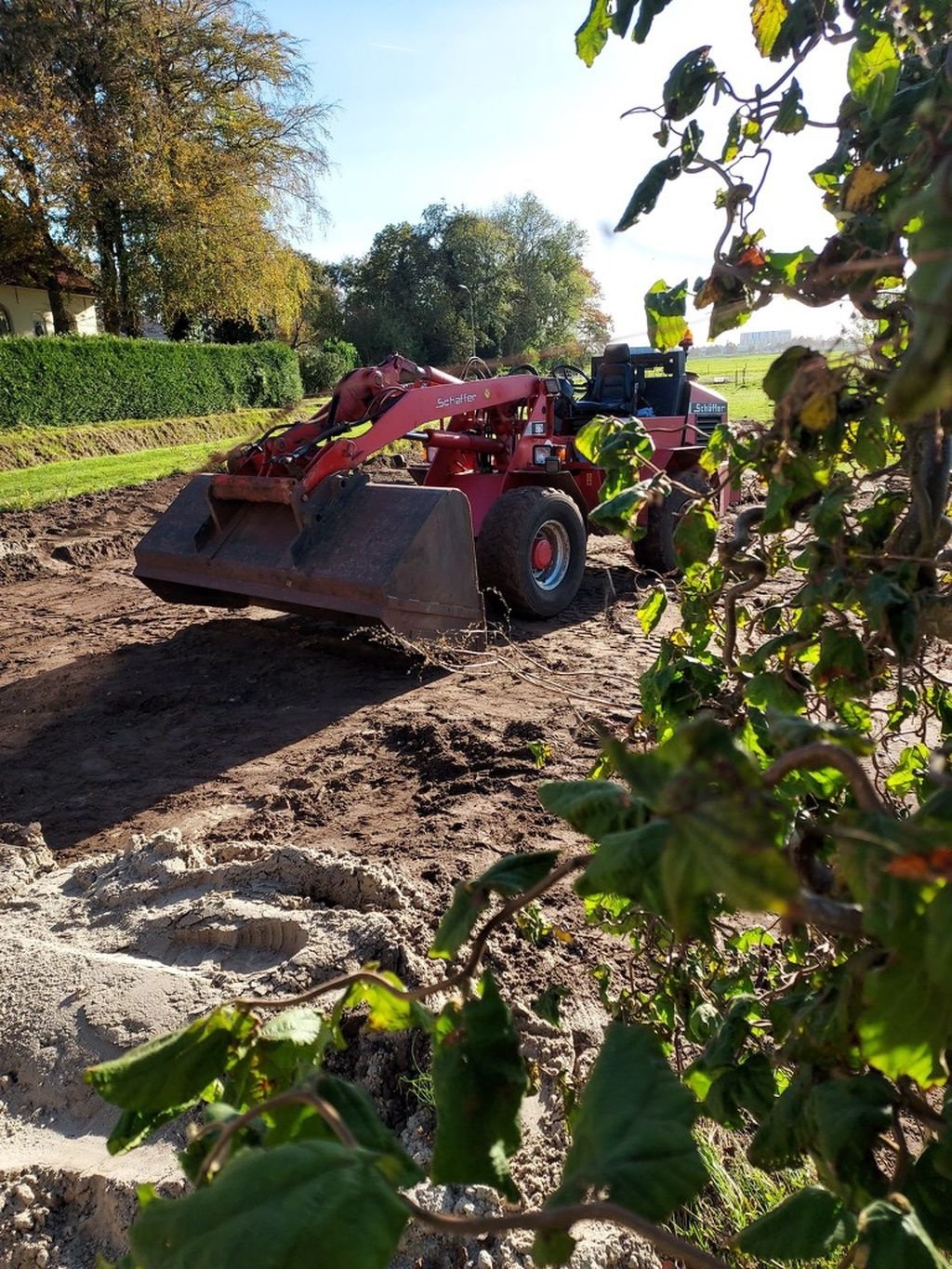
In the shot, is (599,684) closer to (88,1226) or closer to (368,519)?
(368,519)

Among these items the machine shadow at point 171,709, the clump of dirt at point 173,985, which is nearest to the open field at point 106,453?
the machine shadow at point 171,709

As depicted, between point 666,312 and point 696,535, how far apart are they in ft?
1.34

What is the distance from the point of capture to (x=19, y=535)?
1116 centimetres

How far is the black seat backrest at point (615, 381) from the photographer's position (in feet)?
31.2

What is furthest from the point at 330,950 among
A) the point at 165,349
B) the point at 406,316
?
the point at 406,316

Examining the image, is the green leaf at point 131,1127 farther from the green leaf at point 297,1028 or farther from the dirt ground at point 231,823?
the dirt ground at point 231,823

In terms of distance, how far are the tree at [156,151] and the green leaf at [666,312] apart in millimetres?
27568

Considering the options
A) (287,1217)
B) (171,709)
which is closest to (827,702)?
(287,1217)

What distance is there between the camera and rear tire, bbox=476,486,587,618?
24.8 feet

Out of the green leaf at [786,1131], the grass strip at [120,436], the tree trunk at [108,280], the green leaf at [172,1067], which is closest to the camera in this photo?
the green leaf at [172,1067]

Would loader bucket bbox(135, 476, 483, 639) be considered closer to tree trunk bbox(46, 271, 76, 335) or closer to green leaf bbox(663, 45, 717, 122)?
green leaf bbox(663, 45, 717, 122)

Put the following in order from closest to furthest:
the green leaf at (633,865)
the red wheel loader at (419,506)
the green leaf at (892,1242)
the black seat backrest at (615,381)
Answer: the green leaf at (633,865) < the green leaf at (892,1242) < the red wheel loader at (419,506) < the black seat backrest at (615,381)

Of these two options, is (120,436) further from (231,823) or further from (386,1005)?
(386,1005)

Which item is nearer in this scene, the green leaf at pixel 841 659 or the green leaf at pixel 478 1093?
the green leaf at pixel 478 1093
